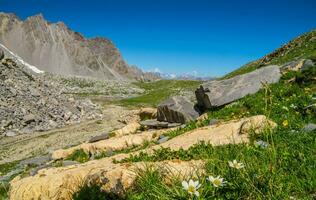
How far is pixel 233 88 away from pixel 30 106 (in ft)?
108

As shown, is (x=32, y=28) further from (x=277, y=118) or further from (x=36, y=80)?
(x=277, y=118)

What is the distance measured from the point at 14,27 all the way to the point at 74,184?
200 meters

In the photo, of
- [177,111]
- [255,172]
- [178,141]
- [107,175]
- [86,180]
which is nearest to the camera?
[255,172]

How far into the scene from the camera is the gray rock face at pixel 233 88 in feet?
71.9

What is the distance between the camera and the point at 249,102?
737 inches

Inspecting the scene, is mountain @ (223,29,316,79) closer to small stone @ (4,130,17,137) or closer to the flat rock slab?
the flat rock slab

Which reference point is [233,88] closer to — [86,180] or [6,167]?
[86,180]

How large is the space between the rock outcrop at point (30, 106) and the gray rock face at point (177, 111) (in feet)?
72.6

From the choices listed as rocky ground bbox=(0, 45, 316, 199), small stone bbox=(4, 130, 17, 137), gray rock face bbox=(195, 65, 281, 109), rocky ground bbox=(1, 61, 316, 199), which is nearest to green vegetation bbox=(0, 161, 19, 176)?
rocky ground bbox=(0, 45, 316, 199)

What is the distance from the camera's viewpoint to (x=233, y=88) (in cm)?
2297

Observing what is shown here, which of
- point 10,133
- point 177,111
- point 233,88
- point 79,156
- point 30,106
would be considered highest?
point 30,106

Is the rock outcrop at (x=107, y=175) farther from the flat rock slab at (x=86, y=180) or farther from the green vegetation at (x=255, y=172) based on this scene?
the green vegetation at (x=255, y=172)

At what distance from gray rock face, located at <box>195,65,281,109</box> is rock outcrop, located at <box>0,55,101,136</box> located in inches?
1020

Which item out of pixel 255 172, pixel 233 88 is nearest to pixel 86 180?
pixel 255 172
